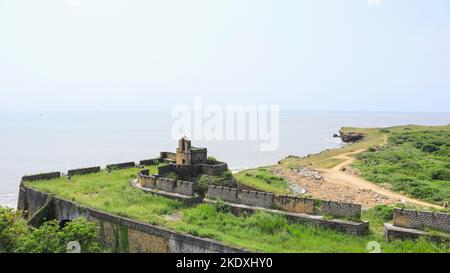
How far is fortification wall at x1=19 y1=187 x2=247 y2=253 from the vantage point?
1450 cm

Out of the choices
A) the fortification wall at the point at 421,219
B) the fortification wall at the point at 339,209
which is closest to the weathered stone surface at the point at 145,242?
the fortification wall at the point at 339,209

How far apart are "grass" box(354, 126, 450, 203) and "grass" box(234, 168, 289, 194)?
722 centimetres

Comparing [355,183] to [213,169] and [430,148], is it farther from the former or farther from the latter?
[430,148]

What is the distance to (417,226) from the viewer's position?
1472cm

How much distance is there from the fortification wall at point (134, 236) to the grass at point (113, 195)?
1.13 ft

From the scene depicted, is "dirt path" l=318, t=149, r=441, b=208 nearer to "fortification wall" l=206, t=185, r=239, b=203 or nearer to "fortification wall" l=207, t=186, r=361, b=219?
"fortification wall" l=207, t=186, r=361, b=219

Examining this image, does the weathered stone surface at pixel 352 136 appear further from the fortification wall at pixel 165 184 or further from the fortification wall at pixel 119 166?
the fortification wall at pixel 165 184

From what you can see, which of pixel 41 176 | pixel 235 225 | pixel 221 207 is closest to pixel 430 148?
pixel 221 207

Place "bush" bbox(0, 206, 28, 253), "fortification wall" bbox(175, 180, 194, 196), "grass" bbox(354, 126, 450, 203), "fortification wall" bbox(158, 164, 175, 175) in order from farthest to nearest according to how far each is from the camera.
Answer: "grass" bbox(354, 126, 450, 203) < "fortification wall" bbox(158, 164, 175, 175) < "fortification wall" bbox(175, 180, 194, 196) < "bush" bbox(0, 206, 28, 253)

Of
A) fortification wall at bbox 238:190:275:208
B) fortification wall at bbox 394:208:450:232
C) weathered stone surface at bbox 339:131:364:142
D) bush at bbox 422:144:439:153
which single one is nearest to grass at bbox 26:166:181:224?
fortification wall at bbox 238:190:275:208

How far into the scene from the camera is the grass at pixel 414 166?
30.7 m
